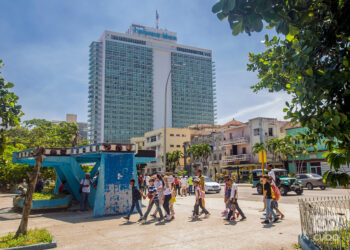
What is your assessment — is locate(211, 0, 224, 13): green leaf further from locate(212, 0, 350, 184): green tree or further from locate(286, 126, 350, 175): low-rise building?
locate(286, 126, 350, 175): low-rise building

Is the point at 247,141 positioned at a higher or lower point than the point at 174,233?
higher

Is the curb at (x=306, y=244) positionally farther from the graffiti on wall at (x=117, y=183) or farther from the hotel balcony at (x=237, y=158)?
the hotel balcony at (x=237, y=158)

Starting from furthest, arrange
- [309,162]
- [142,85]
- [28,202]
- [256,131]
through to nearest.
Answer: [142,85] → [256,131] → [309,162] → [28,202]

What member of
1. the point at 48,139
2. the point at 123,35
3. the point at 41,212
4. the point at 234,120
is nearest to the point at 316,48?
the point at 41,212

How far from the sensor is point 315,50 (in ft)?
12.6

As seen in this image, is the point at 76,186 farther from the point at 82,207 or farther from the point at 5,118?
the point at 5,118

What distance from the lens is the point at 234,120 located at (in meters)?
67.2

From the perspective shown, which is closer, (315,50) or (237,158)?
(315,50)

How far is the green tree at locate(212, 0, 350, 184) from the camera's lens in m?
3.37

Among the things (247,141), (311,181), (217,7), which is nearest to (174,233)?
(217,7)

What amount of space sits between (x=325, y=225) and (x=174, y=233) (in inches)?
168

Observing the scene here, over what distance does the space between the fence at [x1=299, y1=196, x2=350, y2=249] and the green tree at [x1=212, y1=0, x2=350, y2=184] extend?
2.29 m

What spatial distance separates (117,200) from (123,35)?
131 m

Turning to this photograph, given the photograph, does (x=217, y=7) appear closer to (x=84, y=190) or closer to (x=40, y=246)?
(x=40, y=246)
